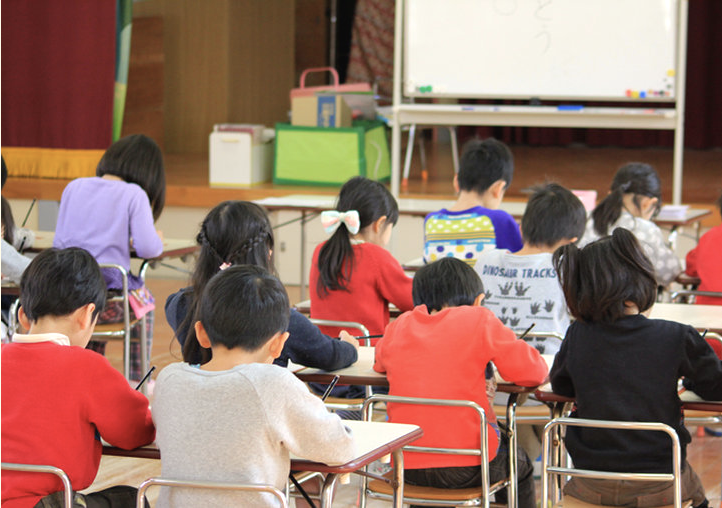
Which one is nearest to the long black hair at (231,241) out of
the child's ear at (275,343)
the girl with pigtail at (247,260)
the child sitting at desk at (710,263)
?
the girl with pigtail at (247,260)

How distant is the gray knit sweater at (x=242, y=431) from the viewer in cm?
181

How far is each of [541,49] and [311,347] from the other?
4.64m

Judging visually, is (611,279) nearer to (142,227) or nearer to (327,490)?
(327,490)

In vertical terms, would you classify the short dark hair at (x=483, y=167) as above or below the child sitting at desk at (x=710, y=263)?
above

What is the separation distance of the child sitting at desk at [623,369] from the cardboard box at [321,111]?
16.8 ft

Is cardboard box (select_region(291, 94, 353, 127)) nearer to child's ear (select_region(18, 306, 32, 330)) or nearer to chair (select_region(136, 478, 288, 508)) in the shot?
child's ear (select_region(18, 306, 32, 330))

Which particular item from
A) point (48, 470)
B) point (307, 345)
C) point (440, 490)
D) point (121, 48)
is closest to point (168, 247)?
point (307, 345)

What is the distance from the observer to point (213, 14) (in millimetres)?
9781

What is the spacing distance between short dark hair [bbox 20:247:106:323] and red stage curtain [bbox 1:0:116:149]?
5.40m

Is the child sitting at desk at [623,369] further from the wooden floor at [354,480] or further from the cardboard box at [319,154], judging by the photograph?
the cardboard box at [319,154]

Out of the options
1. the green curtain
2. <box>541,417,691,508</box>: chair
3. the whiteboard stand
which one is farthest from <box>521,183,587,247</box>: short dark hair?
the green curtain

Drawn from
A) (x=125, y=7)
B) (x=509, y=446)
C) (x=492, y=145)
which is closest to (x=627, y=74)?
(x=492, y=145)

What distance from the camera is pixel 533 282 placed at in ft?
9.86

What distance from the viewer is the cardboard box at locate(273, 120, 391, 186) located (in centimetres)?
718
